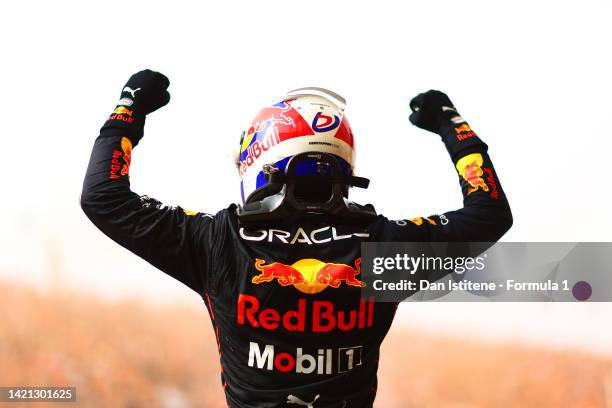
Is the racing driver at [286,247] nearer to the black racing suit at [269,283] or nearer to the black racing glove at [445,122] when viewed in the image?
the black racing suit at [269,283]

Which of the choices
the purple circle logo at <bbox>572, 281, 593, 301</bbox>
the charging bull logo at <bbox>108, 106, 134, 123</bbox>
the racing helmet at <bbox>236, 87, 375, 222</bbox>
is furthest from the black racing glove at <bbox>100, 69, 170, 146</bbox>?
the purple circle logo at <bbox>572, 281, 593, 301</bbox>

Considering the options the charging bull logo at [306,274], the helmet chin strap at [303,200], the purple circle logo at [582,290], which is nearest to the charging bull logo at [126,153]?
the helmet chin strap at [303,200]

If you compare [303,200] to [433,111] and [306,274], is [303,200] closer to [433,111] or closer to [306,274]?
[306,274]

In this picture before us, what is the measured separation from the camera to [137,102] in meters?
1.79

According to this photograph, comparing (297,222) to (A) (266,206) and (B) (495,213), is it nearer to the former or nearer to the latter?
(A) (266,206)

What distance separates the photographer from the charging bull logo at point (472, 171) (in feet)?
5.75

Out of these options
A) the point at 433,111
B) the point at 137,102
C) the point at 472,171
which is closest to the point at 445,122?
the point at 433,111

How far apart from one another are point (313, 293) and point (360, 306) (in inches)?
5.3

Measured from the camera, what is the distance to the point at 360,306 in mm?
1618

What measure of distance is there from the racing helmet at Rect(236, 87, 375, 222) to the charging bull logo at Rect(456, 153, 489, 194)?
0.92ft

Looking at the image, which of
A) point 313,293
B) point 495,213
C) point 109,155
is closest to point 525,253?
point 495,213

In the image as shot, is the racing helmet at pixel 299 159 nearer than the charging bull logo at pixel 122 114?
Yes

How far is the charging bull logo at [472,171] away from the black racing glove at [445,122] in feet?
0.07

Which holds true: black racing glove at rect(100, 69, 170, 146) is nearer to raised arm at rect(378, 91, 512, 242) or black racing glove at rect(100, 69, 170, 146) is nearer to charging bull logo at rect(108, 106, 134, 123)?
charging bull logo at rect(108, 106, 134, 123)
